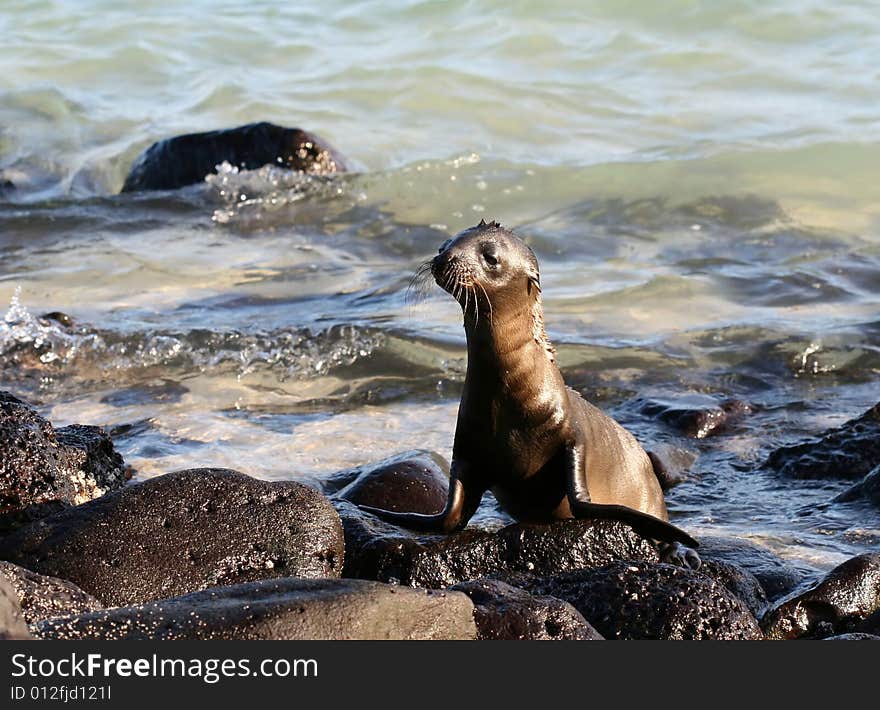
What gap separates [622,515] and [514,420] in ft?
2.36

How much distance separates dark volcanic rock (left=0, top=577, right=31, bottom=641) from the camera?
3.53 metres

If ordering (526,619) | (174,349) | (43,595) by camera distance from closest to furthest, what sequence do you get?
(526,619) < (43,595) < (174,349)

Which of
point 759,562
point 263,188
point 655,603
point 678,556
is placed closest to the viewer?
point 655,603

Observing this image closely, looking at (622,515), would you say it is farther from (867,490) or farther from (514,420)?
(867,490)

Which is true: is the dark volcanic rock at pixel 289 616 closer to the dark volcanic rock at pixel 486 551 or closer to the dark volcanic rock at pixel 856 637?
the dark volcanic rock at pixel 486 551

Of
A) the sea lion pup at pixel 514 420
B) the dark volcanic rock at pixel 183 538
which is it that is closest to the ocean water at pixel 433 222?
the sea lion pup at pixel 514 420

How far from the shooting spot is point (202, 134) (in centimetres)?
1545

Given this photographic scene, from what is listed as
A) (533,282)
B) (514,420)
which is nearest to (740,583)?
(514,420)

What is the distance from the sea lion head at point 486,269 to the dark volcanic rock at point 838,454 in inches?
109

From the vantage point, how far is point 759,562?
6.12m

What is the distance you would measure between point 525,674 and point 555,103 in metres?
16.3

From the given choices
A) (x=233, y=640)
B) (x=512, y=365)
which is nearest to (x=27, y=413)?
(x=512, y=365)

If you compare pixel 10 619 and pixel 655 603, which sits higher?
pixel 10 619

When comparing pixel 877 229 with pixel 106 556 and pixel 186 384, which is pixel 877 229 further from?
pixel 106 556
